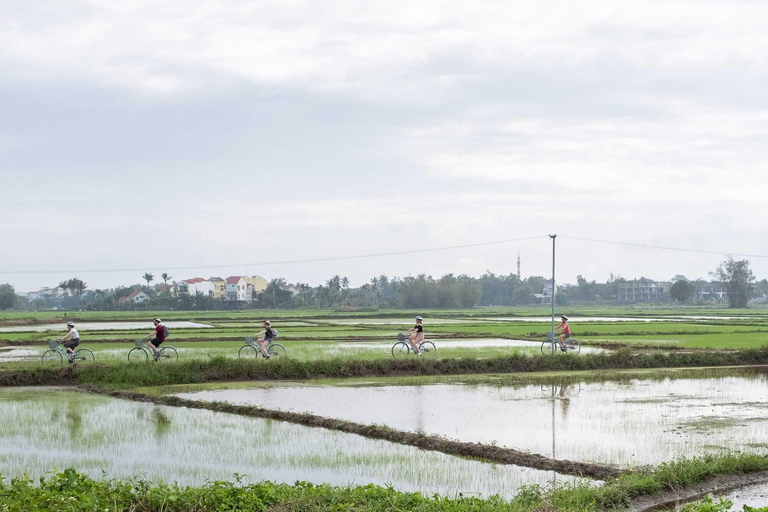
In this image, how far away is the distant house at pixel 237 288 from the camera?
131m

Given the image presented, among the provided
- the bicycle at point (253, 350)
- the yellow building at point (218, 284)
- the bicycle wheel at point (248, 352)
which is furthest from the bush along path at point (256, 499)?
the yellow building at point (218, 284)

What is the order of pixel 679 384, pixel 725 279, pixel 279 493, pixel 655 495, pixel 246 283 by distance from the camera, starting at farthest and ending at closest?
pixel 246 283 → pixel 725 279 → pixel 679 384 → pixel 655 495 → pixel 279 493

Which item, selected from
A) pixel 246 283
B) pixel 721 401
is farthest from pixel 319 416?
pixel 246 283

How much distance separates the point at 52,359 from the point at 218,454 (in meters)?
12.1

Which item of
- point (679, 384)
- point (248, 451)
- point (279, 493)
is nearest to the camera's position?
point (279, 493)

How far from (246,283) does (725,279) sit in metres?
74.8

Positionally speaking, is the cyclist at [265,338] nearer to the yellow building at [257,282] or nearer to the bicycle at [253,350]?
the bicycle at [253,350]

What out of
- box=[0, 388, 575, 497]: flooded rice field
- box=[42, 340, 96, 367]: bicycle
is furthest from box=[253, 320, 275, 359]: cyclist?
box=[0, 388, 575, 497]: flooded rice field

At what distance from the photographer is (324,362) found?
21391 millimetres

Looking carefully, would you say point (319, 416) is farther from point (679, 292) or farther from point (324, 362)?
point (679, 292)

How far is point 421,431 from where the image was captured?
1283cm

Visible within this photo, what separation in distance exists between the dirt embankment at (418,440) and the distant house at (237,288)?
378ft

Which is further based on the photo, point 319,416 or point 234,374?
point 234,374

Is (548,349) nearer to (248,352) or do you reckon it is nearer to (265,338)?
(265,338)
